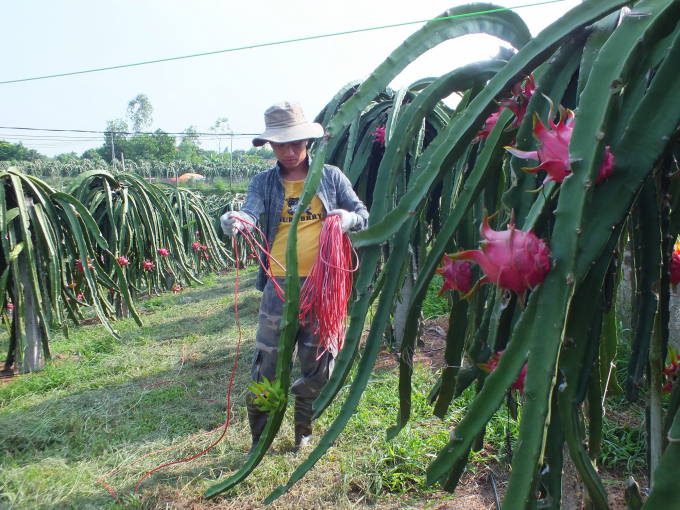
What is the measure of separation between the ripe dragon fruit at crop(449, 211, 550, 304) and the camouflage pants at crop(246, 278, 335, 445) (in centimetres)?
146

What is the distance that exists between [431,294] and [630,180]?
14.7 feet

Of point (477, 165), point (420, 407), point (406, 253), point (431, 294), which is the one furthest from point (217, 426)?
point (431, 294)

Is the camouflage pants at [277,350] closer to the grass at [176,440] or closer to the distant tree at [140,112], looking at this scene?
Result: the grass at [176,440]

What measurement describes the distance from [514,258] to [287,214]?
1614mm

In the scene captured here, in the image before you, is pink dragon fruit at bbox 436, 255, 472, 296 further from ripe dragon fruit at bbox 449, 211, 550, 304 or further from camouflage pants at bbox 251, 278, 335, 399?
camouflage pants at bbox 251, 278, 335, 399

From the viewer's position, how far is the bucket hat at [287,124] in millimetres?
1969

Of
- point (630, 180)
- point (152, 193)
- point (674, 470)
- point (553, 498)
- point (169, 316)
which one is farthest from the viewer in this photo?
point (169, 316)

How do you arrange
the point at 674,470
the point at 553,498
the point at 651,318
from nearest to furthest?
the point at 674,470
the point at 553,498
the point at 651,318

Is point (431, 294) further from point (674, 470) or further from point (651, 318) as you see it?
point (674, 470)

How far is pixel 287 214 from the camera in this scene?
2104 mm

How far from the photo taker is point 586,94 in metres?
0.60

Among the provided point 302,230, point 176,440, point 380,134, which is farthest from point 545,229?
point 176,440

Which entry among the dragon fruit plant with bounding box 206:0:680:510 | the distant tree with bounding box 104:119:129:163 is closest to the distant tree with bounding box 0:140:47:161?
the distant tree with bounding box 104:119:129:163

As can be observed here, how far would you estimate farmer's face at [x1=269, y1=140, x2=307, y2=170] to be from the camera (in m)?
2.02
